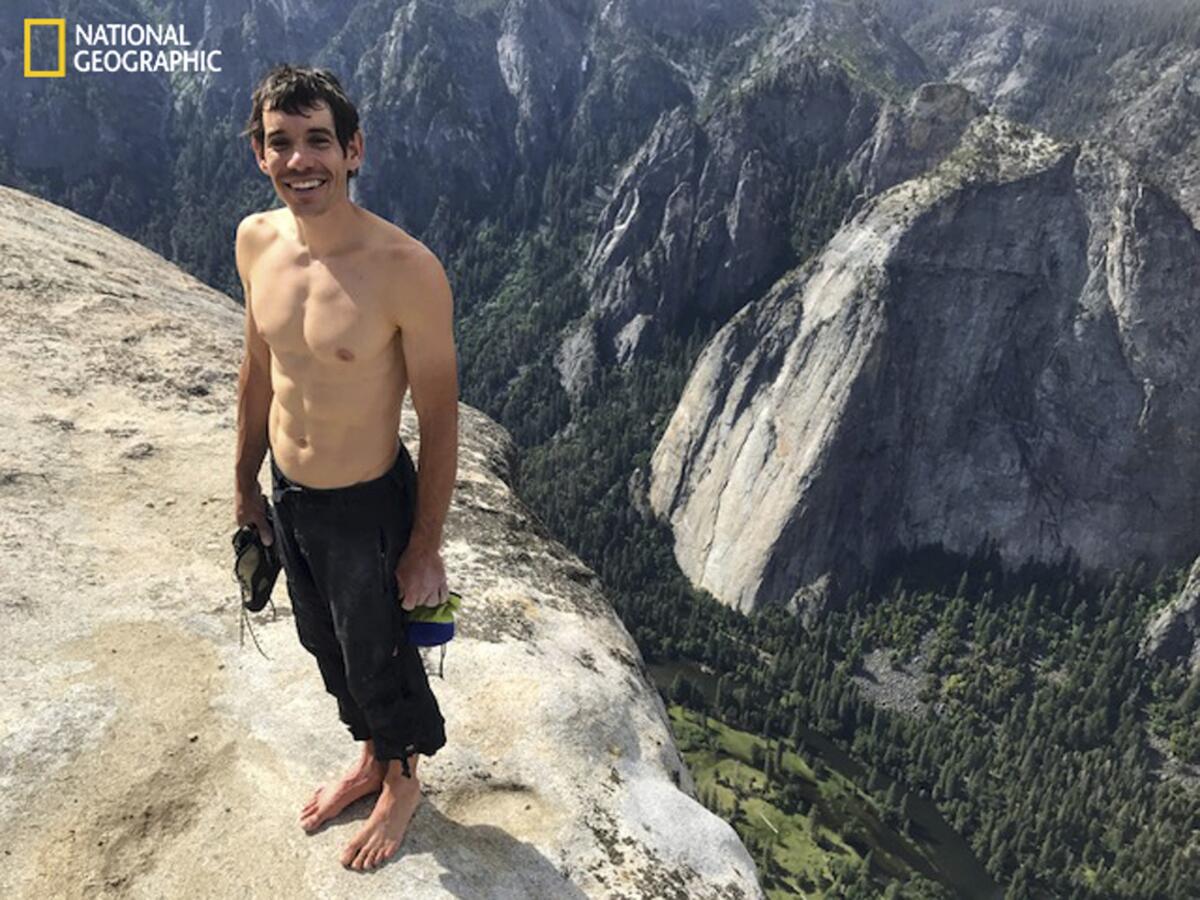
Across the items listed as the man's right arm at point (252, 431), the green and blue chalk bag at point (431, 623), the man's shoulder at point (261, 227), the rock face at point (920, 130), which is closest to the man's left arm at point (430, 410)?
the green and blue chalk bag at point (431, 623)

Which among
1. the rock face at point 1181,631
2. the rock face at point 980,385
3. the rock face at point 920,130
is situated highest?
the rock face at point 920,130

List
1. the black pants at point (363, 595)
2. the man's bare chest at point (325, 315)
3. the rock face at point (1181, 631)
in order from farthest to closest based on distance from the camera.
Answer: the rock face at point (1181, 631) → the black pants at point (363, 595) → the man's bare chest at point (325, 315)

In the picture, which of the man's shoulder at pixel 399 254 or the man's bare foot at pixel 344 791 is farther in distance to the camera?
the man's bare foot at pixel 344 791

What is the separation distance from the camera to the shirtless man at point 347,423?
6250mm

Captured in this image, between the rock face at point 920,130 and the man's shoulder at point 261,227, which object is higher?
the rock face at point 920,130

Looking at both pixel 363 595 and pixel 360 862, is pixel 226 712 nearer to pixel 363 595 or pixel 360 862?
pixel 360 862

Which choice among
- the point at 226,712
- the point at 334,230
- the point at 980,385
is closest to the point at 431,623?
the point at 226,712

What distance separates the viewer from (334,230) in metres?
6.44

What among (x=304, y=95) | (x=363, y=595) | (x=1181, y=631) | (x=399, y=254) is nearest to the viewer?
(x=304, y=95)

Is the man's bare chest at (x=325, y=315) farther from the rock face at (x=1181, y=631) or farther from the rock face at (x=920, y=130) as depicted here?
the rock face at (x=920, y=130)

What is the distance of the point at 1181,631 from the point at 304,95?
163m

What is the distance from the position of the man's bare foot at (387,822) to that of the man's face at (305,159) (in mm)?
5071

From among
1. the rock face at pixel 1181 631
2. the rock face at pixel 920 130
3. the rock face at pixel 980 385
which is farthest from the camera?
the rock face at pixel 920 130

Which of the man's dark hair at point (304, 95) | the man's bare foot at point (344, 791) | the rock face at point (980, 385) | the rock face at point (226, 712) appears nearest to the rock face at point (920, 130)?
the rock face at point (980, 385)
